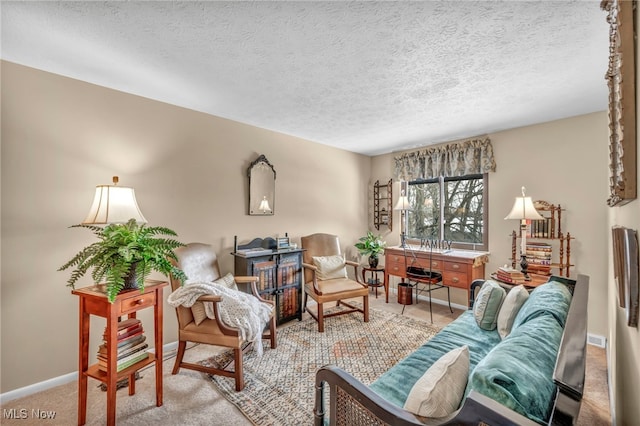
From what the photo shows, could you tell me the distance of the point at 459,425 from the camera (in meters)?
0.83

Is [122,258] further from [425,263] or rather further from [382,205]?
[382,205]

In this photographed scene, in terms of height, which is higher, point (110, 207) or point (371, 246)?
point (110, 207)

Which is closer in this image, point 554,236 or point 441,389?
point 441,389

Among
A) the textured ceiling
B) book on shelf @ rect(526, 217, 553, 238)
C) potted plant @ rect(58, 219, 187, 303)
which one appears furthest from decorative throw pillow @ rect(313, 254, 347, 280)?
book on shelf @ rect(526, 217, 553, 238)

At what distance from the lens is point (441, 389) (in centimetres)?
101

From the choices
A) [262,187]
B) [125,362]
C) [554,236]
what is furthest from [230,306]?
[554,236]

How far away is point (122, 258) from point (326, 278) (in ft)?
7.57

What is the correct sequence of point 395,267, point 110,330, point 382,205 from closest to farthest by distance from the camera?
point 110,330
point 395,267
point 382,205

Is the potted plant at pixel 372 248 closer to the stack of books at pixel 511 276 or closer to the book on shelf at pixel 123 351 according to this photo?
the stack of books at pixel 511 276

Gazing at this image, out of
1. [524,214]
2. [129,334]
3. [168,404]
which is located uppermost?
[524,214]

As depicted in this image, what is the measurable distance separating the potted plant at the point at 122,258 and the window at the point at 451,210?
Result: 377 centimetres

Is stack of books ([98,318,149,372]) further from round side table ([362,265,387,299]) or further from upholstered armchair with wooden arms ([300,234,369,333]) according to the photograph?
round side table ([362,265,387,299])

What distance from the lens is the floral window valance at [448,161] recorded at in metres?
3.67

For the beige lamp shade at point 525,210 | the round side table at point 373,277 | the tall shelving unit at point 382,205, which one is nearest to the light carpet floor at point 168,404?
the beige lamp shade at point 525,210
